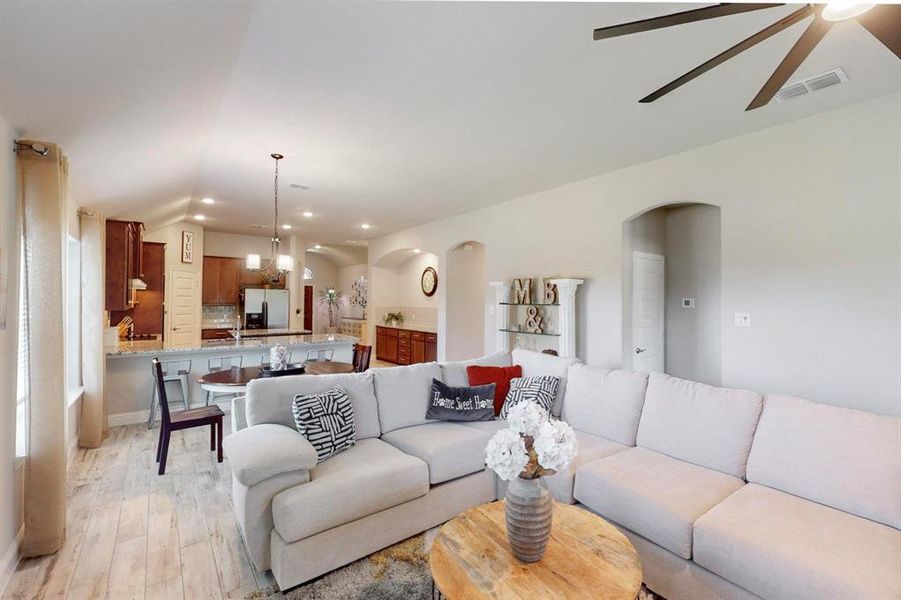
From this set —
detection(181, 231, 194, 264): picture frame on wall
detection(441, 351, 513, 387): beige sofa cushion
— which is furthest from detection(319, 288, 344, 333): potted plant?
detection(441, 351, 513, 387): beige sofa cushion

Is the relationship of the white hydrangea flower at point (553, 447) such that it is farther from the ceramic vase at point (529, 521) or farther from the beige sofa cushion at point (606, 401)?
the beige sofa cushion at point (606, 401)

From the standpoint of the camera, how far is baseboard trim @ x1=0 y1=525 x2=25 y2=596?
1.99m

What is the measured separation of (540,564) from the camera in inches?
60.3

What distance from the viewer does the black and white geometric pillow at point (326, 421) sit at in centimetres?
239

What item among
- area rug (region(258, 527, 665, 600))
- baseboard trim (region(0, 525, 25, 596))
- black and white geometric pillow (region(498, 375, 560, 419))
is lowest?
area rug (region(258, 527, 665, 600))

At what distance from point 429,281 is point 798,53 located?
7.39 meters

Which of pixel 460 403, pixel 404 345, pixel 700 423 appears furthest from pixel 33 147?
pixel 404 345

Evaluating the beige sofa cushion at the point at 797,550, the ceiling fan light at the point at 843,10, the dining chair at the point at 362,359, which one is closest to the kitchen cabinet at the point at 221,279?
the dining chair at the point at 362,359

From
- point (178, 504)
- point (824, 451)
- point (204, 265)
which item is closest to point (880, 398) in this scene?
point (824, 451)

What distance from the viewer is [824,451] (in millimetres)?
1958

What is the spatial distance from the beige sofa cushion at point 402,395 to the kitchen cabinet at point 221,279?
6.92m

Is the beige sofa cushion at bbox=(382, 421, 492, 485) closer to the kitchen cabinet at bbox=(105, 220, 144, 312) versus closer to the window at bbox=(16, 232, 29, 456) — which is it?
the window at bbox=(16, 232, 29, 456)

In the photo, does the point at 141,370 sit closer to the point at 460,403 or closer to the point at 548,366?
the point at 460,403

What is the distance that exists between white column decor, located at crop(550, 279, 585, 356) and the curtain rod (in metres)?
4.03
